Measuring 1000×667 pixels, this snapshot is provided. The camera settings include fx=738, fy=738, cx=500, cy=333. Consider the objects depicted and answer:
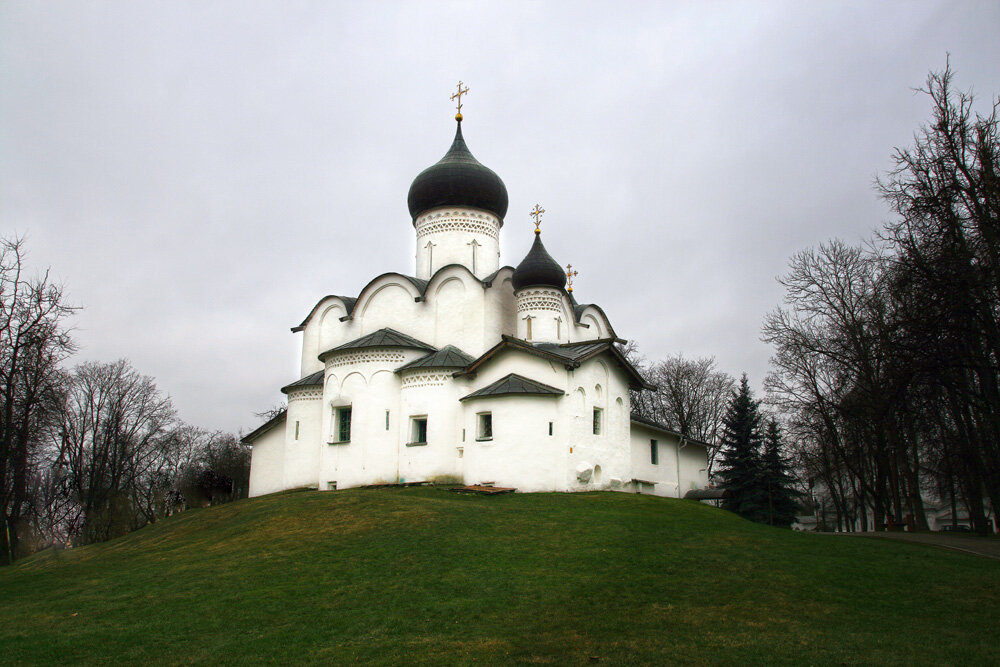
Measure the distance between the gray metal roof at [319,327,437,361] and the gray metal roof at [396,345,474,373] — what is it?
0.52 meters

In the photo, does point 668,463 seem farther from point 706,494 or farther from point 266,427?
point 266,427

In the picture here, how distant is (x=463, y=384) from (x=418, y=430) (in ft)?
6.54

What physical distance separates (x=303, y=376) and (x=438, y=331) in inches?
237

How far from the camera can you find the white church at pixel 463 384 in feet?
69.6

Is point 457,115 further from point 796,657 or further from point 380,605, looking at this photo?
point 796,657

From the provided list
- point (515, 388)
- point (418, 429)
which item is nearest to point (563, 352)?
point (515, 388)

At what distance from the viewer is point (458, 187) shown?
90.7 ft

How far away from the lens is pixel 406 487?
2130cm

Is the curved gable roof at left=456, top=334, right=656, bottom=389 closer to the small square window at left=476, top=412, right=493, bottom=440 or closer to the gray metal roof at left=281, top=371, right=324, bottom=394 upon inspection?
the small square window at left=476, top=412, right=493, bottom=440

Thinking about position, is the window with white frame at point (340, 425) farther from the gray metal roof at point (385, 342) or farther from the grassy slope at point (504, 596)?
the grassy slope at point (504, 596)

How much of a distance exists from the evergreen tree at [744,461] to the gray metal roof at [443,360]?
1090cm

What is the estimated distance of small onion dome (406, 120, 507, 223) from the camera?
27.7 meters

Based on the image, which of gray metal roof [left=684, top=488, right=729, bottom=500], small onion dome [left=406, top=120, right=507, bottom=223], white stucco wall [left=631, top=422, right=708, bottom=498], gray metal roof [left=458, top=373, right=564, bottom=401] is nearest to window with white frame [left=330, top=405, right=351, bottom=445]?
gray metal roof [left=458, top=373, right=564, bottom=401]

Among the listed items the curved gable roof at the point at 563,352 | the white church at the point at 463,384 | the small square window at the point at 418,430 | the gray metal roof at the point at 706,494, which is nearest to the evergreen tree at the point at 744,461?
the gray metal roof at the point at 706,494
